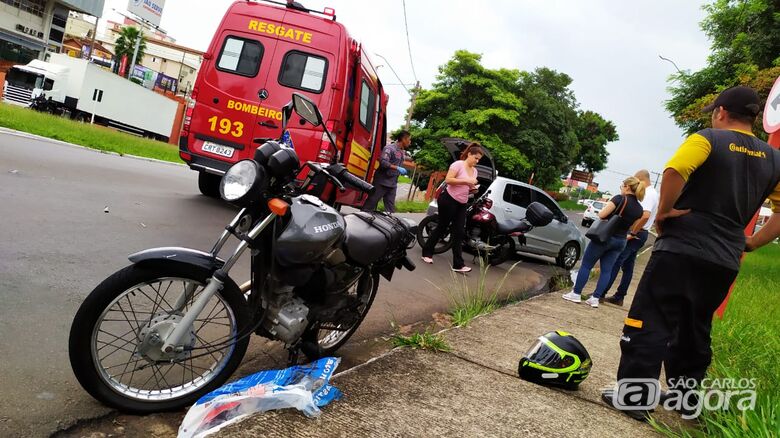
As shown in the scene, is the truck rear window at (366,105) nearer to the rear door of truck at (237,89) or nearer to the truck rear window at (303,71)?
the truck rear window at (303,71)

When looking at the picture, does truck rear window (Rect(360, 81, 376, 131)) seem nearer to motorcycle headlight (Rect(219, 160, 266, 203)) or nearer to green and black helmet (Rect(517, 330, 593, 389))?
green and black helmet (Rect(517, 330, 593, 389))

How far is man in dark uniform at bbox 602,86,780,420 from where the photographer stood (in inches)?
113

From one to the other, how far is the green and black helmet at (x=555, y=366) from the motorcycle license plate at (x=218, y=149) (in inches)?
212

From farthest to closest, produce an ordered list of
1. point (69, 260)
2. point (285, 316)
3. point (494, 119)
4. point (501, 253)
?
point (494, 119), point (501, 253), point (69, 260), point (285, 316)

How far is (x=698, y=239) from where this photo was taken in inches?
113

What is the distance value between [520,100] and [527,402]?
4156cm

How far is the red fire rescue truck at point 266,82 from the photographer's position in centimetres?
747

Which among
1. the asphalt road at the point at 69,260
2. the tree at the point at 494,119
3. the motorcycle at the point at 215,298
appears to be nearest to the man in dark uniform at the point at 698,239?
the motorcycle at the point at 215,298

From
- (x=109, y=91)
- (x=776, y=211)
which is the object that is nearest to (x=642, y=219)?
(x=776, y=211)

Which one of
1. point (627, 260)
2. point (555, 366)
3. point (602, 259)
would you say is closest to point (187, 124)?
point (602, 259)

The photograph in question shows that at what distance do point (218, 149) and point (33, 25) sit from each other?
50.6 meters

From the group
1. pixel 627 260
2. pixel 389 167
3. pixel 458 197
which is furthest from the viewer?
pixel 389 167

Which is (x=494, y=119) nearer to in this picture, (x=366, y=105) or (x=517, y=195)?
(x=517, y=195)

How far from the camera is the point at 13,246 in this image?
4328 mm
